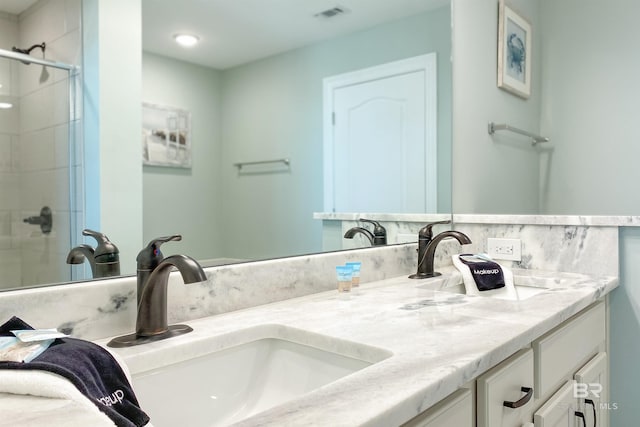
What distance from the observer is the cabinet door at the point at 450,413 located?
2.22 ft

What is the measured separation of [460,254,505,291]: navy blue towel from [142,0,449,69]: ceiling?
2.98 feet

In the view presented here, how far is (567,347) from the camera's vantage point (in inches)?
47.3

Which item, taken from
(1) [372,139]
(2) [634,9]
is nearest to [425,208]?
(1) [372,139]

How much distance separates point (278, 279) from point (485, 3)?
179 cm

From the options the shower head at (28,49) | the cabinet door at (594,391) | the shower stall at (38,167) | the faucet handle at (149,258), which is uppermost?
the shower head at (28,49)

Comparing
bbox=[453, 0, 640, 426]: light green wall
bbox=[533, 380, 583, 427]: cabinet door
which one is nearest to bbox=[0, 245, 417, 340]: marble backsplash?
bbox=[533, 380, 583, 427]: cabinet door

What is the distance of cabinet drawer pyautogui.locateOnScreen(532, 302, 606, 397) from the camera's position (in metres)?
1.05

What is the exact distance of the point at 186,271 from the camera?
2.67 feet

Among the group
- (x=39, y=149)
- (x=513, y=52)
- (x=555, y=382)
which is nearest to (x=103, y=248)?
(x=39, y=149)

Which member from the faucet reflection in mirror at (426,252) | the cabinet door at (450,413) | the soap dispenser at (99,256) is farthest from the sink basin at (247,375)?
the faucet reflection in mirror at (426,252)

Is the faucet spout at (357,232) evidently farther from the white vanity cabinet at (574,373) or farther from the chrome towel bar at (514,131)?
the chrome towel bar at (514,131)

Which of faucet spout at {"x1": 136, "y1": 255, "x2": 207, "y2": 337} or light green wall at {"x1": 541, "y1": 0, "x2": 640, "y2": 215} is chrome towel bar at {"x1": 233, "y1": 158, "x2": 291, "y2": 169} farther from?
light green wall at {"x1": 541, "y1": 0, "x2": 640, "y2": 215}

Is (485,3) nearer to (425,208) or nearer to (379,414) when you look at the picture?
(425,208)

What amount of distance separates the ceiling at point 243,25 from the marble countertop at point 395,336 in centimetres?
64
